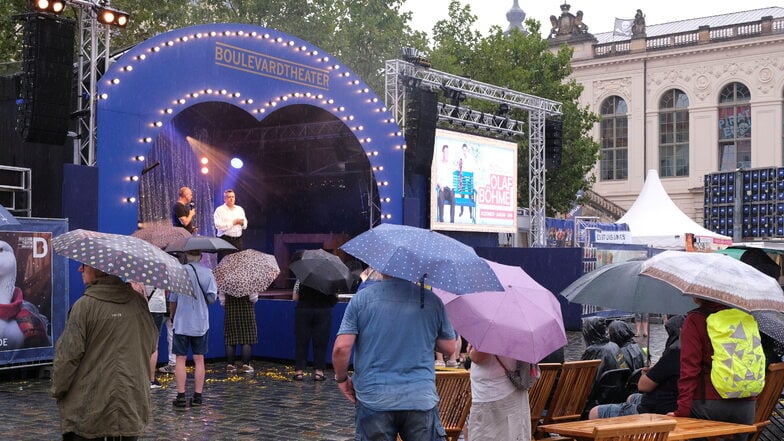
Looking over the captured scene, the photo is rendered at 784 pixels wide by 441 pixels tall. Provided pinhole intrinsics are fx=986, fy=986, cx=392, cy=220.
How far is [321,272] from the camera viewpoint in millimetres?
11773

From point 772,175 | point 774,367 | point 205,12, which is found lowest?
point 774,367

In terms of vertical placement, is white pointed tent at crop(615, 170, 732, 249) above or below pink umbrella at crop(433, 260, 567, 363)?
above

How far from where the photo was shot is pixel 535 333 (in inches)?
221

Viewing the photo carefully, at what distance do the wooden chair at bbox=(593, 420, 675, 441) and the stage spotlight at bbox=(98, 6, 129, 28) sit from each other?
358 inches

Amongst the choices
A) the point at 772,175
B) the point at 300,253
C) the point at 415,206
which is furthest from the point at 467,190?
the point at 300,253

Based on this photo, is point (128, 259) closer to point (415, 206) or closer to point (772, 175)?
point (415, 206)

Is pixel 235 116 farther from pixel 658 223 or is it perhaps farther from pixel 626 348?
pixel 658 223

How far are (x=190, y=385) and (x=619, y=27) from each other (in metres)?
44.7

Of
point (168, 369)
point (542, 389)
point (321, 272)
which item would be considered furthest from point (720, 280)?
point (168, 369)

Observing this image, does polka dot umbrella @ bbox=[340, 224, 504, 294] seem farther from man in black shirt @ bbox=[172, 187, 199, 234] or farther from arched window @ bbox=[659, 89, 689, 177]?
arched window @ bbox=[659, 89, 689, 177]

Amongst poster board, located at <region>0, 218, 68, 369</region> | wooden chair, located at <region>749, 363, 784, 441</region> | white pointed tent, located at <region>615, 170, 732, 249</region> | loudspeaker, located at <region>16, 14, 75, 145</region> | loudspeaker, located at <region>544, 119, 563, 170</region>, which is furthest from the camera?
white pointed tent, located at <region>615, 170, 732, 249</region>

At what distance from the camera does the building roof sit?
4909 centimetres

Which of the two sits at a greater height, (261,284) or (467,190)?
(467,190)

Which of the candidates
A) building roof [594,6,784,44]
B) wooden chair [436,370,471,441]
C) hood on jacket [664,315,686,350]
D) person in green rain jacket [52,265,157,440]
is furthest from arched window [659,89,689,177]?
person in green rain jacket [52,265,157,440]
